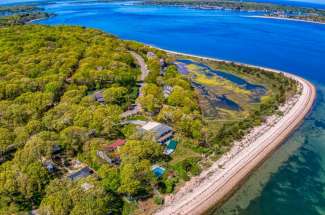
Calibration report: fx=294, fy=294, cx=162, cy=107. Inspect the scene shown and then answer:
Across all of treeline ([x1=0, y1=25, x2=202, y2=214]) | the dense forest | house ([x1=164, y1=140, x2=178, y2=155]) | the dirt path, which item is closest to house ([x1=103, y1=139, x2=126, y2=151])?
the dense forest

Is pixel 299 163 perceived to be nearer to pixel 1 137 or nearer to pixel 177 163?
pixel 177 163

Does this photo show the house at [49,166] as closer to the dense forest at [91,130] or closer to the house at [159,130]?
the dense forest at [91,130]

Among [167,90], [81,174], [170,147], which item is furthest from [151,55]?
[81,174]

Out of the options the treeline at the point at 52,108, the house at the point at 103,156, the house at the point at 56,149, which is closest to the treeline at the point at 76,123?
the treeline at the point at 52,108

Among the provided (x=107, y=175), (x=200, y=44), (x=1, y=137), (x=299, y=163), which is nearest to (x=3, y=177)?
(x=1, y=137)

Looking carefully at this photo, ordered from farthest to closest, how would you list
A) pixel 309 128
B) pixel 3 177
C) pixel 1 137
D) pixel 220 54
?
pixel 220 54 → pixel 309 128 → pixel 1 137 → pixel 3 177

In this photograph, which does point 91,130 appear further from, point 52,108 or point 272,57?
point 272,57
